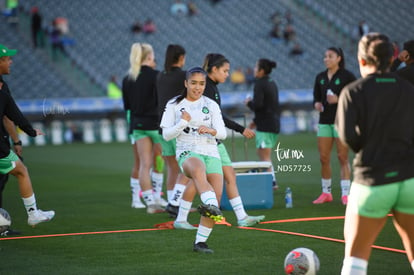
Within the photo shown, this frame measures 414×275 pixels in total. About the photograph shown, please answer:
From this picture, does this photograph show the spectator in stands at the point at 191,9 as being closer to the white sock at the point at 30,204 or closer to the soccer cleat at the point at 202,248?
the white sock at the point at 30,204

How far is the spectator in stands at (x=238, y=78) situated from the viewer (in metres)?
36.2

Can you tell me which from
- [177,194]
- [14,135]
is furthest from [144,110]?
[14,135]

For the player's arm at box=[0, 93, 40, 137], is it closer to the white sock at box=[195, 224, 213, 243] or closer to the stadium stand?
the white sock at box=[195, 224, 213, 243]

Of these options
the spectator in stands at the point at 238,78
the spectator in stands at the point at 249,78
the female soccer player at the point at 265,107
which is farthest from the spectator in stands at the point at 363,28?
the female soccer player at the point at 265,107

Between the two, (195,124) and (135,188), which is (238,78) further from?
(195,124)

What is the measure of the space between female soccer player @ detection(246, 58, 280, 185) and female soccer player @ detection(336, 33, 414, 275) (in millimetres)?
8006

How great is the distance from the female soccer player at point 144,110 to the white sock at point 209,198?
11.7ft

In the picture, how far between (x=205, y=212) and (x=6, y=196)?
23.8 ft

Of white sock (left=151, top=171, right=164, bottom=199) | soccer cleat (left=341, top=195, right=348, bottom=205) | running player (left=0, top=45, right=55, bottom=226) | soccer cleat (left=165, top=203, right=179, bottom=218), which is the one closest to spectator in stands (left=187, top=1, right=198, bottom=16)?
white sock (left=151, top=171, right=164, bottom=199)

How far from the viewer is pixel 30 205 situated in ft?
30.3

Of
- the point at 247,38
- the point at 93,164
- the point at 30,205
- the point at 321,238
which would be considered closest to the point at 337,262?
the point at 321,238

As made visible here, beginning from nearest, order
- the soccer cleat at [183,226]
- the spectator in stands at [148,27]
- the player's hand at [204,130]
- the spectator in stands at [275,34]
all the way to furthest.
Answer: the player's hand at [204,130] → the soccer cleat at [183,226] → the spectator in stands at [148,27] → the spectator in stands at [275,34]

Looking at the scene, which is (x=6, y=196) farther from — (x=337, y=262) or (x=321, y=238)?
(x=337, y=262)

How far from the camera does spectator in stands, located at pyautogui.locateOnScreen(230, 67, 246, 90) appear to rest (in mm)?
36188
